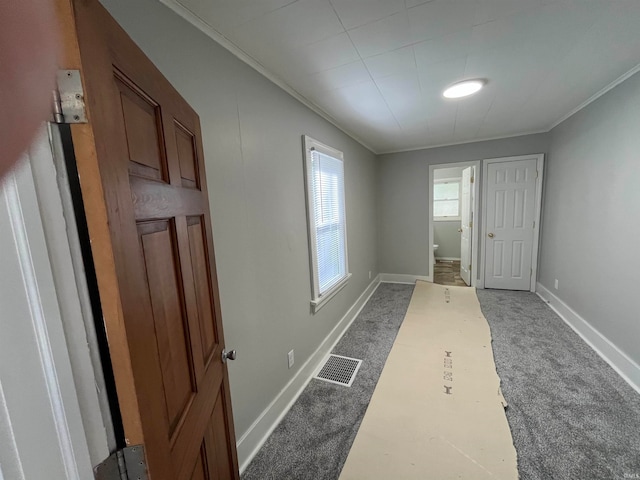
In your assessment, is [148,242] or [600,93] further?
[600,93]

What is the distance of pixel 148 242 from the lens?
24.8 inches

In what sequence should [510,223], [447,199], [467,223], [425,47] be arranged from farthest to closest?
1. [447,199]
2. [467,223]
3. [510,223]
4. [425,47]

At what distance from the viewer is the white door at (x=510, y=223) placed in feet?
12.2

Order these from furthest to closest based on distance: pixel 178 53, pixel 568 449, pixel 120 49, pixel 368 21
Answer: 1. pixel 568 449
2. pixel 368 21
3. pixel 178 53
4. pixel 120 49

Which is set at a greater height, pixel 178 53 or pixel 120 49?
pixel 178 53

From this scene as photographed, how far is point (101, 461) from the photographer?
1.56 feet

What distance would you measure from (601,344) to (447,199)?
4376 mm

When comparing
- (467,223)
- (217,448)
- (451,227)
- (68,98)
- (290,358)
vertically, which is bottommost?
(290,358)

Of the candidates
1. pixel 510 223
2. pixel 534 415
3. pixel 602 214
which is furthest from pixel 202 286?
pixel 510 223

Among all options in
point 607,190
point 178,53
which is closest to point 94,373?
point 178,53

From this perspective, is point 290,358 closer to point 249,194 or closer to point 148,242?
point 249,194

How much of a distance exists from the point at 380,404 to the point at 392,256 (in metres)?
3.11

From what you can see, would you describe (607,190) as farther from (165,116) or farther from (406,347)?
(165,116)

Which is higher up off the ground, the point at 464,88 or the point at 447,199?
the point at 464,88
